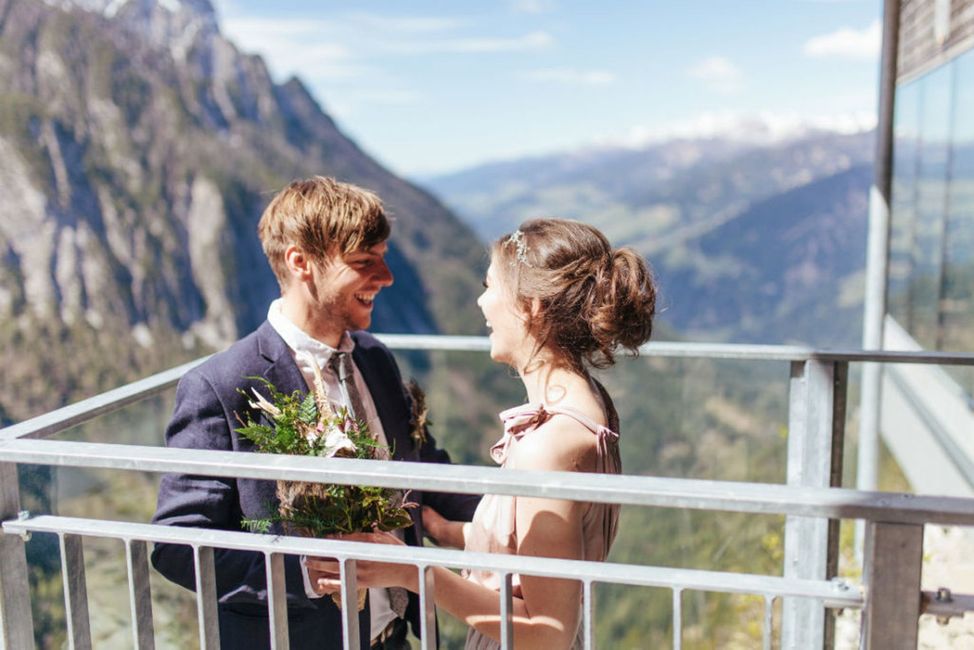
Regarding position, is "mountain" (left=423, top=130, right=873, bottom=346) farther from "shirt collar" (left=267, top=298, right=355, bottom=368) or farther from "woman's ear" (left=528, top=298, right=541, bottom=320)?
"woman's ear" (left=528, top=298, right=541, bottom=320)

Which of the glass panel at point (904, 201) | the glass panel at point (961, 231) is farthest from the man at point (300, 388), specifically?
the glass panel at point (904, 201)

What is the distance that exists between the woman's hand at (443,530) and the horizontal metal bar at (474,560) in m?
0.98

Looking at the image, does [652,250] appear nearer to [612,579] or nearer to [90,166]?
[90,166]

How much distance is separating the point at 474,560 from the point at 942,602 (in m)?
0.70

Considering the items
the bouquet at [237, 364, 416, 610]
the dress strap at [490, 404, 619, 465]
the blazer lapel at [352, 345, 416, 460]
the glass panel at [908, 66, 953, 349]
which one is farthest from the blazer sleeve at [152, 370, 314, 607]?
the glass panel at [908, 66, 953, 349]

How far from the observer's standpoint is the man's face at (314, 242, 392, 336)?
7.91ft

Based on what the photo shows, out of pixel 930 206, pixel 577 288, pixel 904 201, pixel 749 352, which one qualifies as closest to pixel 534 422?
pixel 577 288

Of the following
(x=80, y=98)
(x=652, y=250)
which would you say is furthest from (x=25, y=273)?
(x=652, y=250)

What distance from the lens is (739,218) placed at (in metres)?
108

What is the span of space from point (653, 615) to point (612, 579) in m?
3.76

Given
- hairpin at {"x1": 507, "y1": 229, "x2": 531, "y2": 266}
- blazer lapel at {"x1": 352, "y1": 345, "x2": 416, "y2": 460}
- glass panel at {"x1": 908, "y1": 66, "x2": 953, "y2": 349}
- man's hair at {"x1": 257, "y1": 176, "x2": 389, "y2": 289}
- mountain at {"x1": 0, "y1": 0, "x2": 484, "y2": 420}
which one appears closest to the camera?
hairpin at {"x1": 507, "y1": 229, "x2": 531, "y2": 266}

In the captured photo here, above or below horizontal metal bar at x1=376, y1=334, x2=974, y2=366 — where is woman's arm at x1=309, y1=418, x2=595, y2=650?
below

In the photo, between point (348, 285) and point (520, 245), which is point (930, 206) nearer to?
point (348, 285)

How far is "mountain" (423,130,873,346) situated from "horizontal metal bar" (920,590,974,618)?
209 feet
